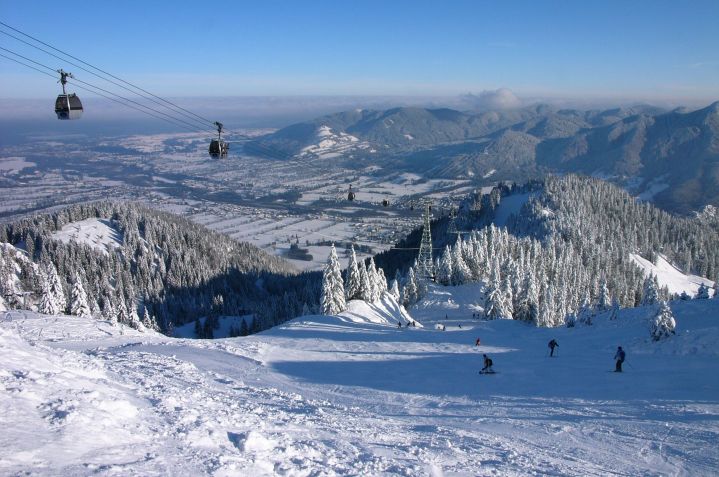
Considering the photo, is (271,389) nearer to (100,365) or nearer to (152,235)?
(100,365)

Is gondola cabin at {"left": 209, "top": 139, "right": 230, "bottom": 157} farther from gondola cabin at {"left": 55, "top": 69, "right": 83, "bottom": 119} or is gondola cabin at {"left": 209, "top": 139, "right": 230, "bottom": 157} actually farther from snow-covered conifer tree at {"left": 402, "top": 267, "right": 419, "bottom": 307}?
snow-covered conifer tree at {"left": 402, "top": 267, "right": 419, "bottom": 307}

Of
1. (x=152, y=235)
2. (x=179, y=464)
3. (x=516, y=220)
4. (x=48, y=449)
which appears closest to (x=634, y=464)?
(x=179, y=464)

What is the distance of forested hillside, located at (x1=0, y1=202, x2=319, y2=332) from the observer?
9219cm

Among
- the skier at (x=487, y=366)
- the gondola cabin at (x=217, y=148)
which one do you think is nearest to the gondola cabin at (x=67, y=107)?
the gondola cabin at (x=217, y=148)

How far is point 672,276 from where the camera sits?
122000 millimetres

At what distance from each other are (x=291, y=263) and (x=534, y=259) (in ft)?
299

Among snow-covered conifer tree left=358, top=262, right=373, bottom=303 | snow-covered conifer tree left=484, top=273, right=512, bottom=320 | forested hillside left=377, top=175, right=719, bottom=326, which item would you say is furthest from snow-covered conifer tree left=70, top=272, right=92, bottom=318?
snow-covered conifer tree left=484, top=273, right=512, bottom=320

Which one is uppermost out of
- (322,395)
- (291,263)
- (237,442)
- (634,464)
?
(237,442)

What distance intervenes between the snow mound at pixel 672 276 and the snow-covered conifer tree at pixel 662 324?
9577 centimetres

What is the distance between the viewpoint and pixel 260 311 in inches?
3856

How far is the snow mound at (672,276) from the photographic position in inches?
4476

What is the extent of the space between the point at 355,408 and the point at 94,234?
125 meters

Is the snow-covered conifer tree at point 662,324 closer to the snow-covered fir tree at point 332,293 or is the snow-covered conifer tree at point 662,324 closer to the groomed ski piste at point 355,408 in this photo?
the groomed ski piste at point 355,408

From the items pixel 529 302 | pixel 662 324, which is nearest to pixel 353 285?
pixel 529 302
